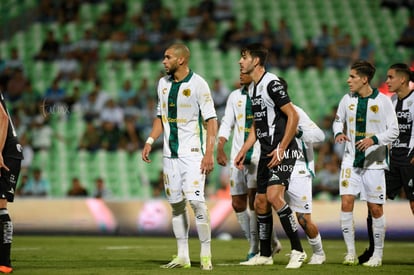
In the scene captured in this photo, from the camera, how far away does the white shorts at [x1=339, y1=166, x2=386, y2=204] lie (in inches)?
472

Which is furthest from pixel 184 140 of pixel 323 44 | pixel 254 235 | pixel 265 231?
pixel 323 44

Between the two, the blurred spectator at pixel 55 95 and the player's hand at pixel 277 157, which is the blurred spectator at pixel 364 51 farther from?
the player's hand at pixel 277 157

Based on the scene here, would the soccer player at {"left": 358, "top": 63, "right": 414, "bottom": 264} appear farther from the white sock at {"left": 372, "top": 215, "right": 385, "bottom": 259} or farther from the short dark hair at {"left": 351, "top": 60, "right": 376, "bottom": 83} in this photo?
the short dark hair at {"left": 351, "top": 60, "right": 376, "bottom": 83}

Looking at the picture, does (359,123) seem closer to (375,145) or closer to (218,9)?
(375,145)

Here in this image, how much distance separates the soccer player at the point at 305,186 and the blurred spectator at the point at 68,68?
13966mm

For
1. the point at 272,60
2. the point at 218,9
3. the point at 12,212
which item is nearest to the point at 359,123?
the point at 12,212

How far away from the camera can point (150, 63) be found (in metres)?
25.9

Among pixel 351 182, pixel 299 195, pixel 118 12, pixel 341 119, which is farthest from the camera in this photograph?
pixel 118 12

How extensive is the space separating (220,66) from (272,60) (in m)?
1.69

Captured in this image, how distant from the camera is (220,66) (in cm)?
2619

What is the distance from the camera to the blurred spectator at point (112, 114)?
906 inches

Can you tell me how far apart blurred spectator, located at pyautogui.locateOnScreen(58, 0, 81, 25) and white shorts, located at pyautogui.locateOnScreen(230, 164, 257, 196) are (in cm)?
1571

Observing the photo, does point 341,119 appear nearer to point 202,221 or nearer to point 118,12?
point 202,221

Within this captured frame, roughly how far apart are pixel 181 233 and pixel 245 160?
6.13ft
